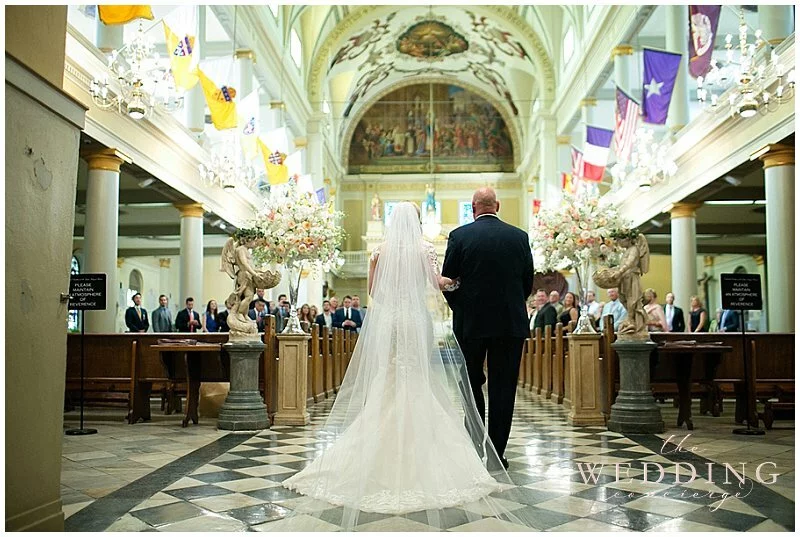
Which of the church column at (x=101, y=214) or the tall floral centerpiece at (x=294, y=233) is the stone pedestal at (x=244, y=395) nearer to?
the tall floral centerpiece at (x=294, y=233)

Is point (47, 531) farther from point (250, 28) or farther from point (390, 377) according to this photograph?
point (250, 28)

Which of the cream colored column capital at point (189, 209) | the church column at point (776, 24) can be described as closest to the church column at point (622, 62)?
the church column at point (776, 24)

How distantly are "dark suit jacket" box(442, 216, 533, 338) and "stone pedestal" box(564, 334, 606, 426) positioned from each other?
11.4ft

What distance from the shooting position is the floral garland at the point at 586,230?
343 inches

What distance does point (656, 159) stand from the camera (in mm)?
14875

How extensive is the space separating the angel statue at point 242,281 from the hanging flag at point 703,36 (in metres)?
7.39

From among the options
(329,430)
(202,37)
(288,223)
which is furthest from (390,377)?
(202,37)

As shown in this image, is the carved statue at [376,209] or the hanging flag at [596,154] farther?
the carved statue at [376,209]

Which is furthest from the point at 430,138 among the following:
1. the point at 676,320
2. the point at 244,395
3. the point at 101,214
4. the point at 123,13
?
the point at 244,395

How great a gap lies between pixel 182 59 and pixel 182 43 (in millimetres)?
227

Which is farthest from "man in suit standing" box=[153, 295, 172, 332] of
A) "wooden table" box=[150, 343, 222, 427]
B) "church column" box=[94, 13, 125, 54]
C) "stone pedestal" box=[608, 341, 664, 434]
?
"stone pedestal" box=[608, 341, 664, 434]

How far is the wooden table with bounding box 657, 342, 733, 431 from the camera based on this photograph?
26.4ft

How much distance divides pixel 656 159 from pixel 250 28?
10.8 m

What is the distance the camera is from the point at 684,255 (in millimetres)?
15891
